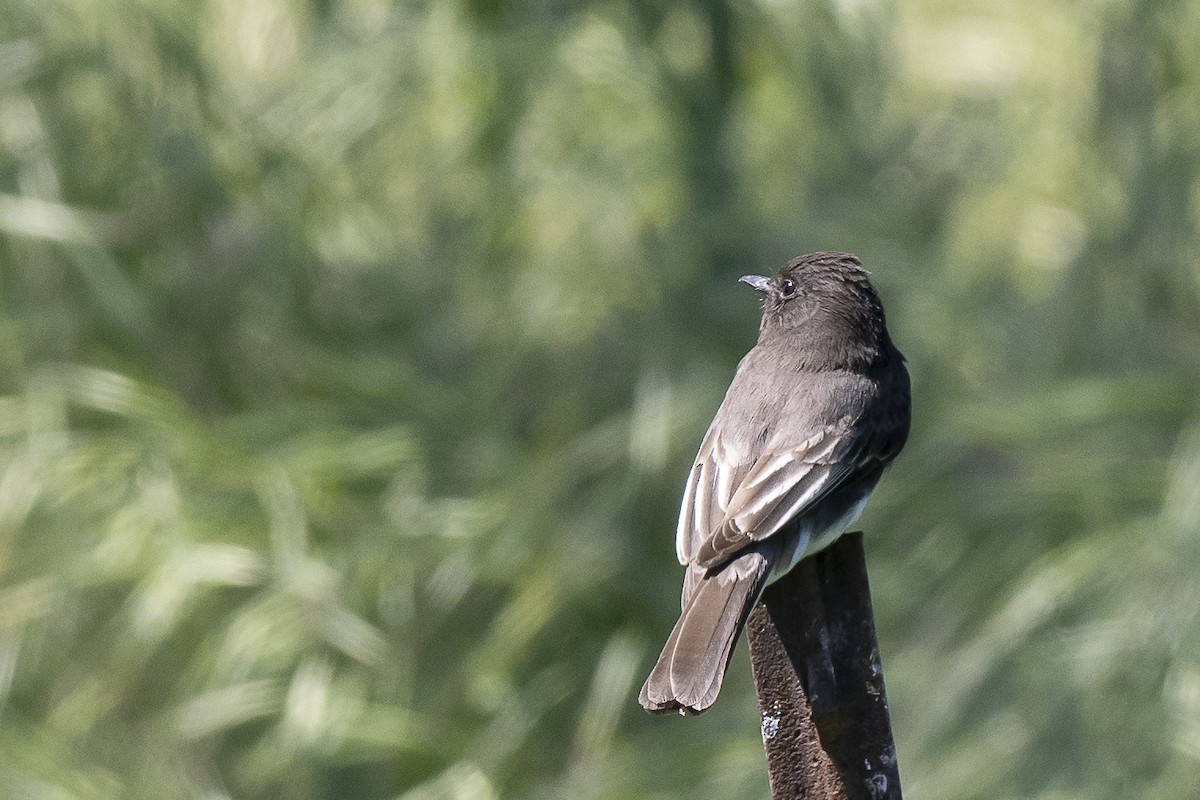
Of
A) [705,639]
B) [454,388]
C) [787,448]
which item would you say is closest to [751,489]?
[787,448]

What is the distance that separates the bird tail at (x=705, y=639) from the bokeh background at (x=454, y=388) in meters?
1.90

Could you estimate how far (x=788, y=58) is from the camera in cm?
511

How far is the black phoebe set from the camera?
2.27 meters

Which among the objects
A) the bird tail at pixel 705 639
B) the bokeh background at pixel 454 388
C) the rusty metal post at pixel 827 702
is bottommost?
the rusty metal post at pixel 827 702

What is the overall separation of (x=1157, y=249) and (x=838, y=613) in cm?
303

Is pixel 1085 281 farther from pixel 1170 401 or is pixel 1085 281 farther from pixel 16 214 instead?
pixel 16 214

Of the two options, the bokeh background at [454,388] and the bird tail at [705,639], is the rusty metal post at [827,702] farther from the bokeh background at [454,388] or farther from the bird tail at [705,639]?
the bokeh background at [454,388]

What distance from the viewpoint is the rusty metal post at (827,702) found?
1.81 metres

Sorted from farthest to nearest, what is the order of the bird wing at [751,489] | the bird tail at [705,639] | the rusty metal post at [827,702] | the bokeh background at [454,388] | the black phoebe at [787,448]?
the bokeh background at [454,388], the bird wing at [751,489], the black phoebe at [787,448], the bird tail at [705,639], the rusty metal post at [827,702]

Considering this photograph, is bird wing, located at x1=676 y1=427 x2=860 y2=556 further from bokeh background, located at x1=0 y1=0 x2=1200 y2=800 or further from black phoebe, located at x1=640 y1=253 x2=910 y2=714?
bokeh background, located at x1=0 y1=0 x2=1200 y2=800

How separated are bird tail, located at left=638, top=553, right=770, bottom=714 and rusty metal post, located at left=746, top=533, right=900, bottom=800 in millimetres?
117

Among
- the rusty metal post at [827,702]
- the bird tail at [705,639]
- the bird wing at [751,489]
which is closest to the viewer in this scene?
the rusty metal post at [827,702]

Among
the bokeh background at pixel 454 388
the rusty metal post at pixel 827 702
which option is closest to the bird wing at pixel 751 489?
the rusty metal post at pixel 827 702

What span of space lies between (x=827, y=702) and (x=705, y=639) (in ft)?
1.04
